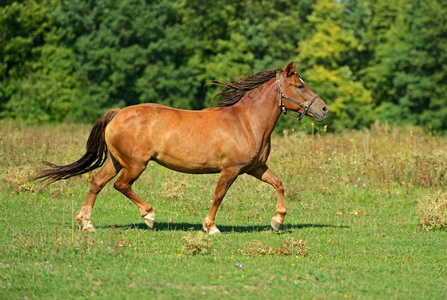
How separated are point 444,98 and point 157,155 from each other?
1489 inches

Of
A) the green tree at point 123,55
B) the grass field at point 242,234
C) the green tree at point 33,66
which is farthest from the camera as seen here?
the green tree at point 123,55

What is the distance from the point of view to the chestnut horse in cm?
910

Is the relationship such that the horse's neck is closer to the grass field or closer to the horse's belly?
the horse's belly

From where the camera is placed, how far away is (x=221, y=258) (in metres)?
7.54

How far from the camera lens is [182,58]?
46.3m

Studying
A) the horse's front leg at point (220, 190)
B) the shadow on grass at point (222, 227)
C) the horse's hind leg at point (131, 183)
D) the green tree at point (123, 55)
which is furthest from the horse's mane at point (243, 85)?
the green tree at point (123, 55)

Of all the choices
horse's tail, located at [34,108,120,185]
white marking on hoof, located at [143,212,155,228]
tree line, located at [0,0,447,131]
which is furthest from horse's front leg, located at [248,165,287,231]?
tree line, located at [0,0,447,131]

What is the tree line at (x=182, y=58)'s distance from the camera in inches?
1631

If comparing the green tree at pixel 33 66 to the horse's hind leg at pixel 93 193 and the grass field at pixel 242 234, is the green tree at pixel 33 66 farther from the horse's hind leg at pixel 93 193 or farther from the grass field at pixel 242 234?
the horse's hind leg at pixel 93 193

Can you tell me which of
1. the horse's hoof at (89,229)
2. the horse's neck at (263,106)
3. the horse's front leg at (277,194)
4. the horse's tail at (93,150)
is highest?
the horse's neck at (263,106)

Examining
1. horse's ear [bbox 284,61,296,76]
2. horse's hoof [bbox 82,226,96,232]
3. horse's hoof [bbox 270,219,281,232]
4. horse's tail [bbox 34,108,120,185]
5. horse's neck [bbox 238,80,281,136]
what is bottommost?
horse's hoof [bbox 270,219,281,232]

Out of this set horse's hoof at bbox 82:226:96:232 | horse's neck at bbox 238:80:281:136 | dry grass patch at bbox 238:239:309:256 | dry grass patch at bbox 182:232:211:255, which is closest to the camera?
dry grass patch at bbox 182:232:211:255

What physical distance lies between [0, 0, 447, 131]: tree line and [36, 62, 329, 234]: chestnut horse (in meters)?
31.2

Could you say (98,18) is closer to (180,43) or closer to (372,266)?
(180,43)
